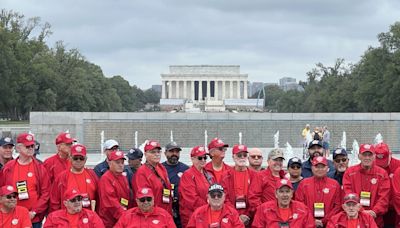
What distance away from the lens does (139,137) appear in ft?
91.9

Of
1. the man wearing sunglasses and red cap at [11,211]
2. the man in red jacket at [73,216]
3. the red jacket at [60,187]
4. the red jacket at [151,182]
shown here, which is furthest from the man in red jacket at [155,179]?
the man wearing sunglasses and red cap at [11,211]

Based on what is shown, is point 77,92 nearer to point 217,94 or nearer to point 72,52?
point 72,52

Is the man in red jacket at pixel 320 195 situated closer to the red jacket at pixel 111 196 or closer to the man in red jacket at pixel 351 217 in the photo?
the man in red jacket at pixel 351 217

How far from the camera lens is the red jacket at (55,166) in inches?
339

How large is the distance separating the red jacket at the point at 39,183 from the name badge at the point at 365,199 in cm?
396

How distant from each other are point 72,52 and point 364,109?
27733mm

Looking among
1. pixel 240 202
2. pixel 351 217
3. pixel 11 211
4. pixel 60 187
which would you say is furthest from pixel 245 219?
pixel 11 211

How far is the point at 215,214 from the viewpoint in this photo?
730cm

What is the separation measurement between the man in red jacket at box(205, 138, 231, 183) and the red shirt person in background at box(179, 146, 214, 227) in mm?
107

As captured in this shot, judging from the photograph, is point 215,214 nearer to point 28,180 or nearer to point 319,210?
point 319,210

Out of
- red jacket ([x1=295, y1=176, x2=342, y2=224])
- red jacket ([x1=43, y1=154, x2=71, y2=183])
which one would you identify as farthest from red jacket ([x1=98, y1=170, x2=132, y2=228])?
red jacket ([x1=295, y1=176, x2=342, y2=224])

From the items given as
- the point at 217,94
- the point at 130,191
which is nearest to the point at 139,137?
the point at 130,191

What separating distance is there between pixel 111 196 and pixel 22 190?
47.9 inches

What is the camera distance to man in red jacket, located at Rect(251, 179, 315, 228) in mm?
7227
